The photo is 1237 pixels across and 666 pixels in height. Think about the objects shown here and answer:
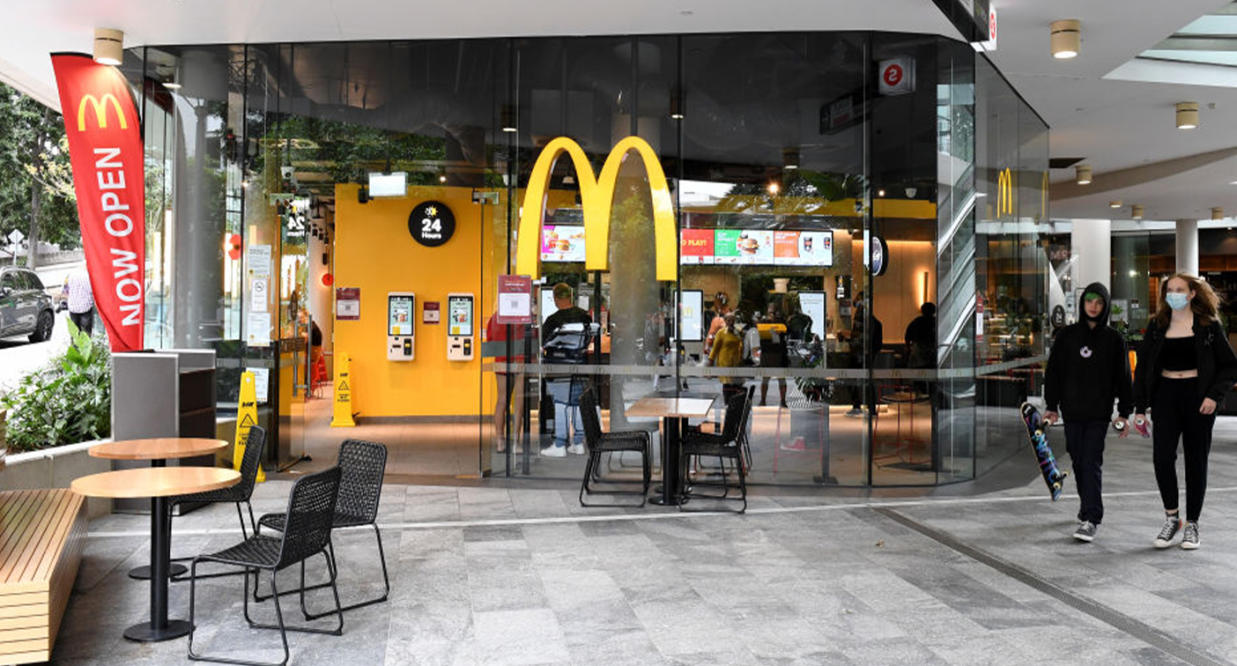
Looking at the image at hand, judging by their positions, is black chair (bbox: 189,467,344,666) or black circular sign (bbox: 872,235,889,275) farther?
black circular sign (bbox: 872,235,889,275)

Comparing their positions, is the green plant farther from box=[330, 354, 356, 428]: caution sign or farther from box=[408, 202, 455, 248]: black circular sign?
box=[408, 202, 455, 248]: black circular sign

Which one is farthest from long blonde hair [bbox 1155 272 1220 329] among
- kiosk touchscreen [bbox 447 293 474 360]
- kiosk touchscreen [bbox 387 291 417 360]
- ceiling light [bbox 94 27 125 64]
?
kiosk touchscreen [bbox 387 291 417 360]

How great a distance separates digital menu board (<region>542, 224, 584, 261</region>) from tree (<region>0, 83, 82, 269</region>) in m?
15.9

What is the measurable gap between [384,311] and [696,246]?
20.7 ft

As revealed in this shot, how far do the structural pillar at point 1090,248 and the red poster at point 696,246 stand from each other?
17.7 m

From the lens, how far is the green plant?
7328 millimetres

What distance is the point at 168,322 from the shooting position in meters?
9.30

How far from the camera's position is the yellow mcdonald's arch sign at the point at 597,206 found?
21.6 feet

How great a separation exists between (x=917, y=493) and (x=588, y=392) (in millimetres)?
2951

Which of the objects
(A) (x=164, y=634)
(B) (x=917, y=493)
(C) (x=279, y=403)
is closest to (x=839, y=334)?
(B) (x=917, y=493)

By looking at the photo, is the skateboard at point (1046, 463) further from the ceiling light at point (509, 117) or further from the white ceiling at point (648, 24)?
the ceiling light at point (509, 117)

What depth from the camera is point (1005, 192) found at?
10117 mm

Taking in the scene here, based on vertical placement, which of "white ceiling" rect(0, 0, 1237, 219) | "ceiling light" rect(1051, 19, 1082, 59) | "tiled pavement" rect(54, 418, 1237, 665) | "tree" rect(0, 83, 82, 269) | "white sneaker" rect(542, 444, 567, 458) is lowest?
"tiled pavement" rect(54, 418, 1237, 665)

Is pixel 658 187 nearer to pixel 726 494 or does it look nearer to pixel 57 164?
pixel 726 494
